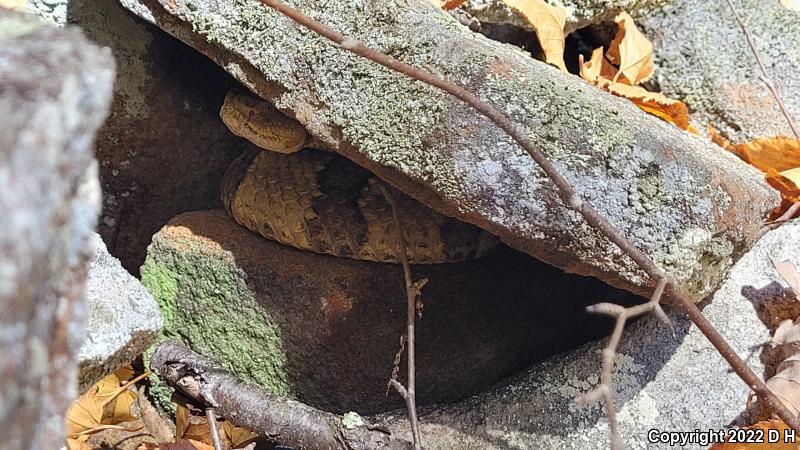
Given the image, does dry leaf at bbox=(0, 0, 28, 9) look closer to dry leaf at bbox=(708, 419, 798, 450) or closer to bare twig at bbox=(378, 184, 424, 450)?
bare twig at bbox=(378, 184, 424, 450)

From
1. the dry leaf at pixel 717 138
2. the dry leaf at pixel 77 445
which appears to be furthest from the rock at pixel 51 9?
the dry leaf at pixel 717 138

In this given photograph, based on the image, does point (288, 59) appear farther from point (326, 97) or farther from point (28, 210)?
point (28, 210)

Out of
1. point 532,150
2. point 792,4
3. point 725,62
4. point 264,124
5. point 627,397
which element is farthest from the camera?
point 792,4

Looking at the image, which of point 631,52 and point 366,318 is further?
point 631,52

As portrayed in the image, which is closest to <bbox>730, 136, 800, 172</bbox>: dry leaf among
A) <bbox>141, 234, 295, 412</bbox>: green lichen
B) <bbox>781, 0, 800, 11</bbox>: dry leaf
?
<bbox>781, 0, 800, 11</bbox>: dry leaf

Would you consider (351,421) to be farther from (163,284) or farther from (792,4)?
(792,4)

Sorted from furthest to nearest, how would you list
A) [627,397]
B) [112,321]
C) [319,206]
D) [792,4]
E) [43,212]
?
[792,4] < [319,206] < [627,397] < [112,321] < [43,212]

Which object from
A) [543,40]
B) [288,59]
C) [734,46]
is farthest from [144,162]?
[734,46]

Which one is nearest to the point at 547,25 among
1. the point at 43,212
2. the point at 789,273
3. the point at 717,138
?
the point at 717,138
